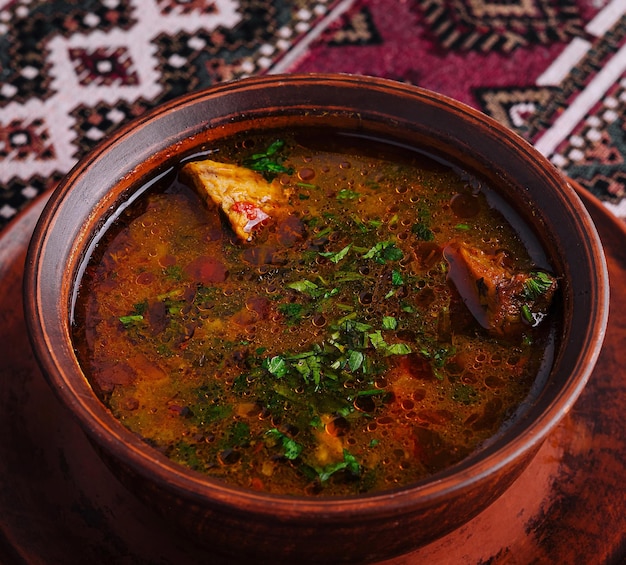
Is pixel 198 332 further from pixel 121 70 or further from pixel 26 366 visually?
pixel 121 70

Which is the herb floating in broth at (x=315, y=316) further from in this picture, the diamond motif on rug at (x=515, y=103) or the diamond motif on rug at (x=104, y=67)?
the diamond motif on rug at (x=104, y=67)

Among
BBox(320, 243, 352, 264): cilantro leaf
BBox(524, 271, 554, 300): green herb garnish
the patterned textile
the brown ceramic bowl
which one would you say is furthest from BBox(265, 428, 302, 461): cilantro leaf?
the patterned textile

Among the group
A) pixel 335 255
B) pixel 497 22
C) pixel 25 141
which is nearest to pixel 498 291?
pixel 335 255

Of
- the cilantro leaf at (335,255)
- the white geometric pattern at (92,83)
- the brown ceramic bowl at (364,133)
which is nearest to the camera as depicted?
the brown ceramic bowl at (364,133)

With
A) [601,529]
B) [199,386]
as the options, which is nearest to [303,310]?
[199,386]

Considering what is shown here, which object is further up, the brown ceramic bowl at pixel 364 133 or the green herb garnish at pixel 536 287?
the brown ceramic bowl at pixel 364 133

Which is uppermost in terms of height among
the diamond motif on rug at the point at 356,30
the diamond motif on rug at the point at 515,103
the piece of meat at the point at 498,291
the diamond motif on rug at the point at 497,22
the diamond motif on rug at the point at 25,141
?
the diamond motif on rug at the point at 25,141

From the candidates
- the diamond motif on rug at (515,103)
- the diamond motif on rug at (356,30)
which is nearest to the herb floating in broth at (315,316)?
the diamond motif on rug at (515,103)
